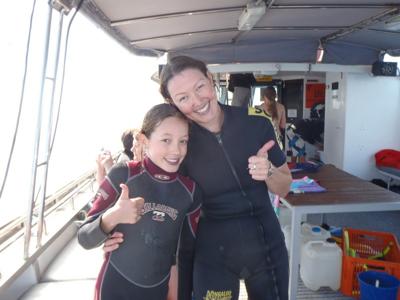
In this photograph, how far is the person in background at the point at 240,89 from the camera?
5.36 metres

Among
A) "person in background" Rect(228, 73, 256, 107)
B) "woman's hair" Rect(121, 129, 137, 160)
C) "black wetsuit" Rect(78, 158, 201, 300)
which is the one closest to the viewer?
"black wetsuit" Rect(78, 158, 201, 300)

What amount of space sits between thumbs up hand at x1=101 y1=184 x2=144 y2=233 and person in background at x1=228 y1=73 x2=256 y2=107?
4034 millimetres

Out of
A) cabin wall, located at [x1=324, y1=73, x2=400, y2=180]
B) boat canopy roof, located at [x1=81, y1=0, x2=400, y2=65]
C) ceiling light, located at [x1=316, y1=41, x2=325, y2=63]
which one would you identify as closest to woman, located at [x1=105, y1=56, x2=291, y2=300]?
boat canopy roof, located at [x1=81, y1=0, x2=400, y2=65]

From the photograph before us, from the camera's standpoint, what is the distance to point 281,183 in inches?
58.0

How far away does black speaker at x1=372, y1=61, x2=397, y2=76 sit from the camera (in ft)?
15.4

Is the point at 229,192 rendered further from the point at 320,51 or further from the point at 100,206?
the point at 320,51

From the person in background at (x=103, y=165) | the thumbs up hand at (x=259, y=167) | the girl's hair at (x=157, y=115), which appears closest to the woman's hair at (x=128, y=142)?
the person in background at (x=103, y=165)

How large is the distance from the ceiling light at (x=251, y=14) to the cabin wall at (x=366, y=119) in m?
3.15

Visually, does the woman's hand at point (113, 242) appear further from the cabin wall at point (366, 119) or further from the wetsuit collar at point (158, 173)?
the cabin wall at point (366, 119)

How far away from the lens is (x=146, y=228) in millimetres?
1392

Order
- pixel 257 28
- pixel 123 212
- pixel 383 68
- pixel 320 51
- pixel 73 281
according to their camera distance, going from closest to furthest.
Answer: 1. pixel 123 212
2. pixel 73 281
3. pixel 257 28
4. pixel 320 51
5. pixel 383 68

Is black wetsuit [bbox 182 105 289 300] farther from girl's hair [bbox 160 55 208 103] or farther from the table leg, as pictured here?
the table leg

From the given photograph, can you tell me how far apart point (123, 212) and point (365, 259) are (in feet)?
6.75

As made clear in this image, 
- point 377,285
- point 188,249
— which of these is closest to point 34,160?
point 188,249
